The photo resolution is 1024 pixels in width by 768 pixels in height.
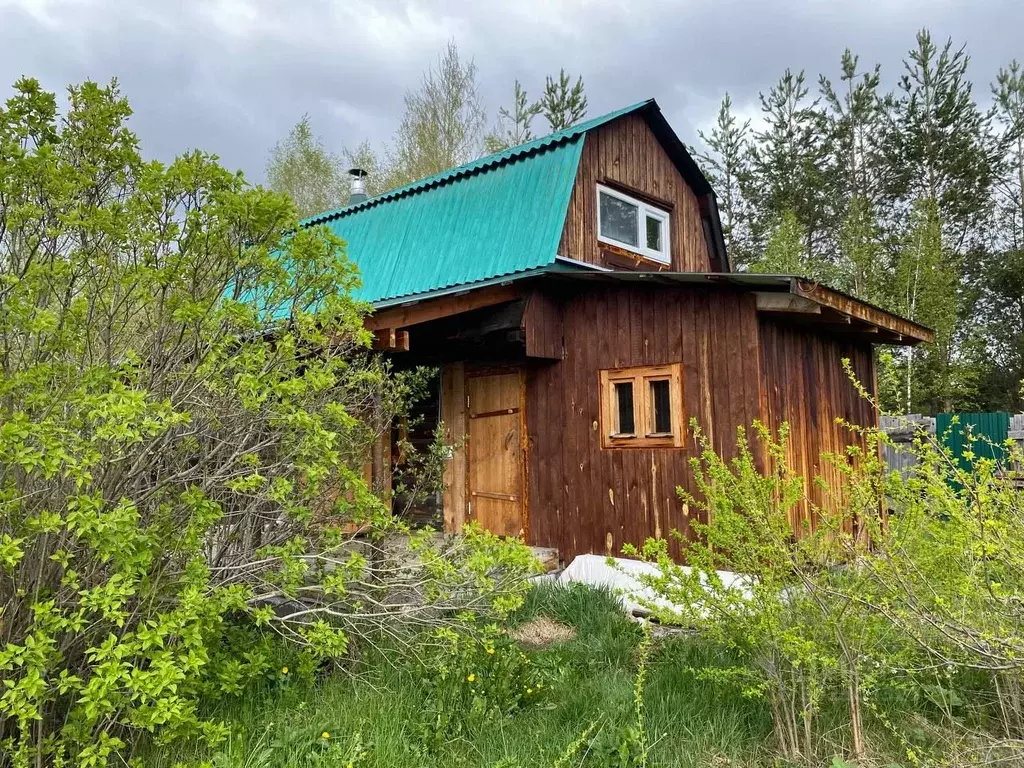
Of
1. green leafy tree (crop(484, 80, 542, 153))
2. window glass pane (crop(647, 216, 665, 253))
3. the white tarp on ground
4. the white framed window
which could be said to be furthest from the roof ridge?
green leafy tree (crop(484, 80, 542, 153))

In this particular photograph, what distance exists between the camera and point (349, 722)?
3.27 metres

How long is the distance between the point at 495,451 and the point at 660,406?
2064mm

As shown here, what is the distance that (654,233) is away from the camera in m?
10.1

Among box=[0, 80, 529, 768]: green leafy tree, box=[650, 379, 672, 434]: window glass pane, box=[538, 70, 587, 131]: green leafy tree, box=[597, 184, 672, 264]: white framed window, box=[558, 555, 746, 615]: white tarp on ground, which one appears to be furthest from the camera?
box=[538, 70, 587, 131]: green leafy tree

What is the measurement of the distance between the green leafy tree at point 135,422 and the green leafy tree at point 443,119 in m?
17.7

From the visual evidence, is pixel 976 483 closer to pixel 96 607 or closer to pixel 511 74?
pixel 96 607

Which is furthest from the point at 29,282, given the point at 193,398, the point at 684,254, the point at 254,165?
the point at 254,165

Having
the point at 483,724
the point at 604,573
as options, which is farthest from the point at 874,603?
the point at 604,573

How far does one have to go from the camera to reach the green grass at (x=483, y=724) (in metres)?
3.01

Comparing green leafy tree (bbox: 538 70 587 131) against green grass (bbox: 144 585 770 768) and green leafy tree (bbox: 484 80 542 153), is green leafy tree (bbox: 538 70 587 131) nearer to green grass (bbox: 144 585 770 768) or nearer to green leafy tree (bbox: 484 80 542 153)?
green leafy tree (bbox: 484 80 542 153)

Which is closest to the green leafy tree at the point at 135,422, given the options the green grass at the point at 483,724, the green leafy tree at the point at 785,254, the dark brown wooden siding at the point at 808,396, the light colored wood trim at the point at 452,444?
the green grass at the point at 483,724

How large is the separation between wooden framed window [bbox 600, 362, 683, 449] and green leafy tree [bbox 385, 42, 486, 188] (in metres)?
15.1

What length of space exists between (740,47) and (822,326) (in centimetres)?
2081

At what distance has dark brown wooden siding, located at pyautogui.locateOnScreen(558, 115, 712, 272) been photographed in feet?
27.9
